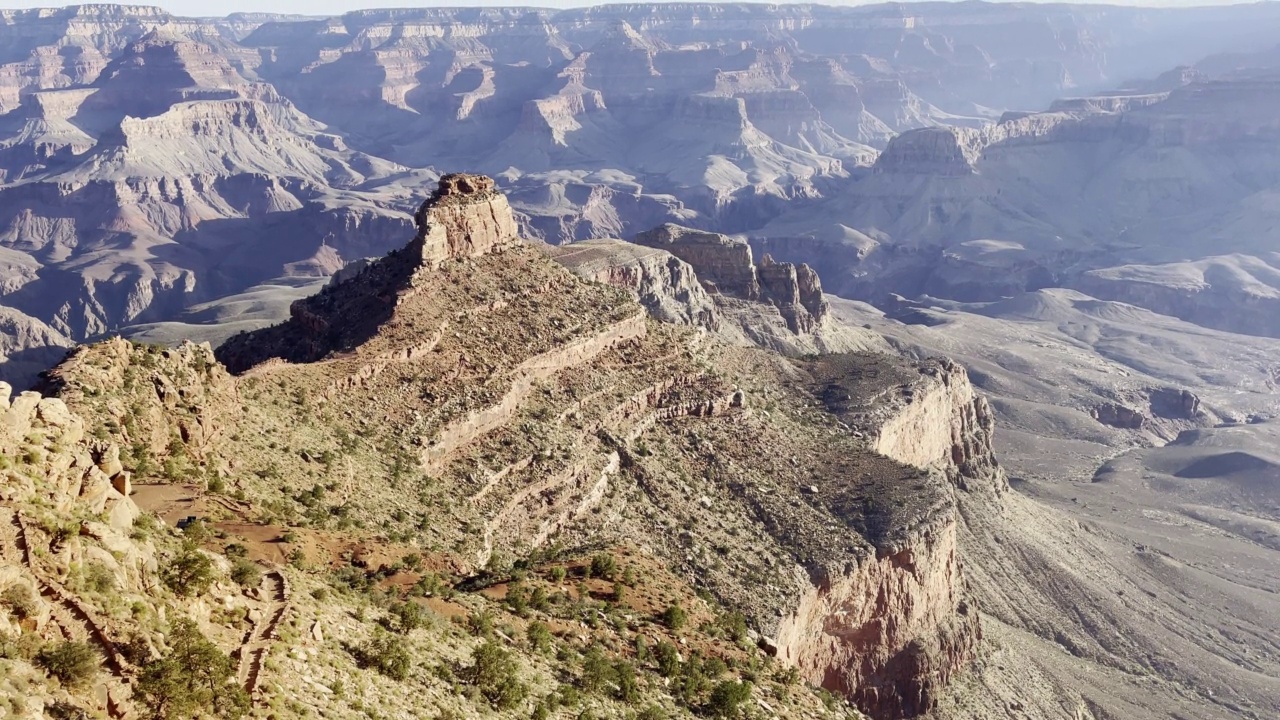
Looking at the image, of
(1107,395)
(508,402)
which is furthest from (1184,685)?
(1107,395)

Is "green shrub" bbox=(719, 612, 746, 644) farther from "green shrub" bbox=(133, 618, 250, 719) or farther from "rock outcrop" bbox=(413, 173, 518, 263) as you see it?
"rock outcrop" bbox=(413, 173, 518, 263)

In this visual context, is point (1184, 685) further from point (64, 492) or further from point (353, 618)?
point (64, 492)

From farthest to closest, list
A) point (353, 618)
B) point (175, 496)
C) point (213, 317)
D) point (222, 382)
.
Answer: point (213, 317)
point (222, 382)
point (175, 496)
point (353, 618)

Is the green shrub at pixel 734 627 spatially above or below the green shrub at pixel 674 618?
below

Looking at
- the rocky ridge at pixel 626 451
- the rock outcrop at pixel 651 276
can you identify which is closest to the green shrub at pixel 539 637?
the rocky ridge at pixel 626 451

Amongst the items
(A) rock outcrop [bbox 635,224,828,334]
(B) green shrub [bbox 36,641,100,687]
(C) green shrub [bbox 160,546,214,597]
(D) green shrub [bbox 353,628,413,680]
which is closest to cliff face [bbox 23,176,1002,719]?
(D) green shrub [bbox 353,628,413,680]

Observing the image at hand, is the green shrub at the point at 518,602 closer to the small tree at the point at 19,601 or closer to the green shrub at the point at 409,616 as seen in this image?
the green shrub at the point at 409,616

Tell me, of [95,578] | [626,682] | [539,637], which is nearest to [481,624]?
[539,637]
